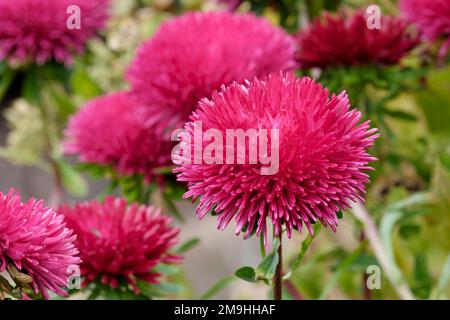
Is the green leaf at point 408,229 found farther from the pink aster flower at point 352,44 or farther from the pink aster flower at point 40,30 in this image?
the pink aster flower at point 40,30

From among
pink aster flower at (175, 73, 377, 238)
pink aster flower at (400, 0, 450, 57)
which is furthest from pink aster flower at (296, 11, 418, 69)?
pink aster flower at (175, 73, 377, 238)

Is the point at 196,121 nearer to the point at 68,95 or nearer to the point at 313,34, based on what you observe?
the point at 313,34

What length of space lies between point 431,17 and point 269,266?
0.84 feet

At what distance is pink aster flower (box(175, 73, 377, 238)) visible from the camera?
0.99ft

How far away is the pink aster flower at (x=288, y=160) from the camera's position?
0.99 feet

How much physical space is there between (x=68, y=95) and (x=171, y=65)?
34 centimetres

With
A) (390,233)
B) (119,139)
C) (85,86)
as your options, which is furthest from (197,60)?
(85,86)

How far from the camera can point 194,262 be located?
3.59 feet

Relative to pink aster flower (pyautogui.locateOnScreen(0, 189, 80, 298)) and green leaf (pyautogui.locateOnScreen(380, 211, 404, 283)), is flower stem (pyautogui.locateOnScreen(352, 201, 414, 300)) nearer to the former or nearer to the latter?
green leaf (pyautogui.locateOnScreen(380, 211, 404, 283))

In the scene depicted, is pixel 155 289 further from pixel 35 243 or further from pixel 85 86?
pixel 85 86

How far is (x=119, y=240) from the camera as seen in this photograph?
0.41m
